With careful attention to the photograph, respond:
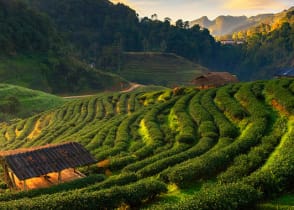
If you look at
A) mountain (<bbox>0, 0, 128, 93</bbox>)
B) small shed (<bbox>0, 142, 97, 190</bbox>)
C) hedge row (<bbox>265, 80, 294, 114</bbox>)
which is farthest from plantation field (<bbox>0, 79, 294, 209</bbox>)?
mountain (<bbox>0, 0, 128, 93</bbox>)

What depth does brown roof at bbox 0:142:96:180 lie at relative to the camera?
21.6 meters

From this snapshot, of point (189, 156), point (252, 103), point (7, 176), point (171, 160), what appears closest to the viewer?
point (7, 176)

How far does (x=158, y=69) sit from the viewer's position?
148250mm

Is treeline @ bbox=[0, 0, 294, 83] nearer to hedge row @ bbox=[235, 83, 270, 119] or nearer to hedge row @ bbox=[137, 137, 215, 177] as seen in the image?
hedge row @ bbox=[235, 83, 270, 119]

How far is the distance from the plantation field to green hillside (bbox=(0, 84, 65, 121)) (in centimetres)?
2090

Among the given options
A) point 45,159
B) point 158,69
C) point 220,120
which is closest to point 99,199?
point 45,159

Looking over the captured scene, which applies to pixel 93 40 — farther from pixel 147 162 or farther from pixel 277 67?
pixel 147 162

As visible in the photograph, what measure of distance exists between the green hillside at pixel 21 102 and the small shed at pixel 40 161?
1948 inches

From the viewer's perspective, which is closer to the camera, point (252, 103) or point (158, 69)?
point (252, 103)

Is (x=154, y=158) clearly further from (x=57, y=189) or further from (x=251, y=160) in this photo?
(x=57, y=189)

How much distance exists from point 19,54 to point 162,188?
10436 centimetres

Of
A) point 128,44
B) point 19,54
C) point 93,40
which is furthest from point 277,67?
point 19,54

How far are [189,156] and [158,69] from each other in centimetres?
12511

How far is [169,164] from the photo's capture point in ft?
76.2
